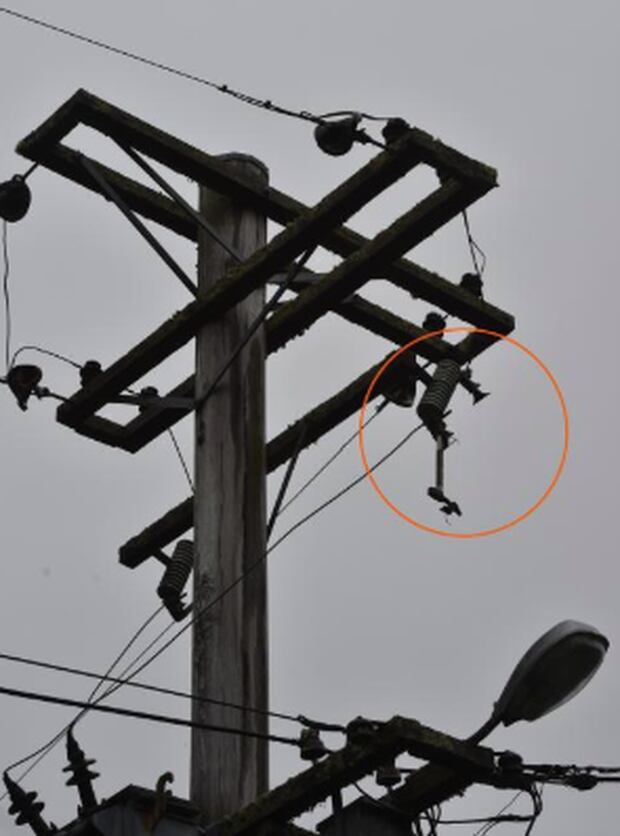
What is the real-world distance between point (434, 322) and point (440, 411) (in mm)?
778

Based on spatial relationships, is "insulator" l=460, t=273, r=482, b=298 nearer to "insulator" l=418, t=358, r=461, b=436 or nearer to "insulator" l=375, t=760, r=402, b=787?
"insulator" l=418, t=358, r=461, b=436

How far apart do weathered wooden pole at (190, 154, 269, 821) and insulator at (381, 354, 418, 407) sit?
766 millimetres

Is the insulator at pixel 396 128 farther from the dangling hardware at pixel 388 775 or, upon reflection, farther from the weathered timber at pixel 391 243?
the dangling hardware at pixel 388 775

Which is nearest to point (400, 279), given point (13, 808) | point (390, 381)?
point (390, 381)

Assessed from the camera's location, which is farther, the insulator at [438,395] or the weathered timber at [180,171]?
the weathered timber at [180,171]

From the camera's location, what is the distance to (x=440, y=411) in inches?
470

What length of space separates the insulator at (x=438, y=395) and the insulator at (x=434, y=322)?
0.34m

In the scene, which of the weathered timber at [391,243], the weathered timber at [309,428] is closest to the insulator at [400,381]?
the weathered timber at [309,428]

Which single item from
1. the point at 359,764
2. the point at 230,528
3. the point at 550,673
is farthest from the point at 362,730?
the point at 230,528

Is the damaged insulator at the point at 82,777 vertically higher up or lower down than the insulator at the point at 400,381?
lower down

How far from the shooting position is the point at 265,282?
11.9m

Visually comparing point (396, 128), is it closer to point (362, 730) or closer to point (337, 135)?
point (337, 135)

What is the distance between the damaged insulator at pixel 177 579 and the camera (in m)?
12.5

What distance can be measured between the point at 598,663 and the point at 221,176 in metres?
3.65
